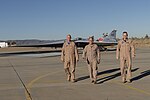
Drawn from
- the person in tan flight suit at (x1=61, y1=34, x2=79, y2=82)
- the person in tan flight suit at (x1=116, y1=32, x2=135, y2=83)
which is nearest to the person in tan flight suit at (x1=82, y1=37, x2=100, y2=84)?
the person in tan flight suit at (x1=61, y1=34, x2=79, y2=82)

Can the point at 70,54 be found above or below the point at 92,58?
above

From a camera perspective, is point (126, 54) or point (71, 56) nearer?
point (126, 54)

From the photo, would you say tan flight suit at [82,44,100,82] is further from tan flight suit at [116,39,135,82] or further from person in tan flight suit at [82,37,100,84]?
tan flight suit at [116,39,135,82]

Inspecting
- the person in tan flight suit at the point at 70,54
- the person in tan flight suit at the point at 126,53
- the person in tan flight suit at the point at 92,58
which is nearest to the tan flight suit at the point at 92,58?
the person in tan flight suit at the point at 92,58

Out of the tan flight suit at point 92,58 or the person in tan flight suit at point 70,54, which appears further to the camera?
the person in tan flight suit at point 70,54

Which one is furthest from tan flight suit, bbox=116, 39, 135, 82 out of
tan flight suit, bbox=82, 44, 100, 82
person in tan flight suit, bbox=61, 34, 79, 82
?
person in tan flight suit, bbox=61, 34, 79, 82

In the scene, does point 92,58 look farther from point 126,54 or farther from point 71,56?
point 126,54

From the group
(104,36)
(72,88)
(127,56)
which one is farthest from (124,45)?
(104,36)

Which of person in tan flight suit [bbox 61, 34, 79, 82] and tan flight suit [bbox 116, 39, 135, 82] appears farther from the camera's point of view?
person in tan flight suit [bbox 61, 34, 79, 82]

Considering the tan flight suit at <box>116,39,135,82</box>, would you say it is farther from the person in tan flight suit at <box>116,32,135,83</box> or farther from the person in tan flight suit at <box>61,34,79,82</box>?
the person in tan flight suit at <box>61,34,79,82</box>

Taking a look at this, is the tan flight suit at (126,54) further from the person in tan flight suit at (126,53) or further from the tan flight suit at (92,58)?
the tan flight suit at (92,58)

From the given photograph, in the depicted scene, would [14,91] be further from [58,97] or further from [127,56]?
[127,56]

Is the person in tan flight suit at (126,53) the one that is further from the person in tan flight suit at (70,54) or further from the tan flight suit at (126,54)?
the person in tan flight suit at (70,54)

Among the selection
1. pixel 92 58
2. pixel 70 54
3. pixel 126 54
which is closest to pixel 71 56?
pixel 70 54
